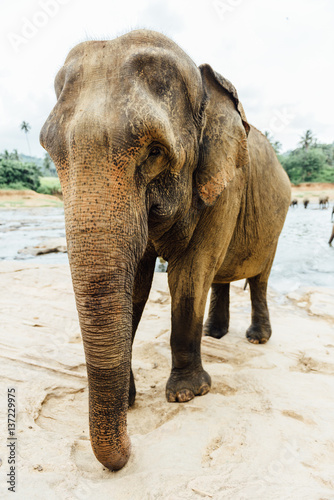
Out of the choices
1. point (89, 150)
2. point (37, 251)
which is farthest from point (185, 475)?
point (37, 251)

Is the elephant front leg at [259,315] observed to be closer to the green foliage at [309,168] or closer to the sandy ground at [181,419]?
the sandy ground at [181,419]

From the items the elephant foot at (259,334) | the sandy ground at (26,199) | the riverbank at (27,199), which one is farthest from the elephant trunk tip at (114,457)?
the sandy ground at (26,199)

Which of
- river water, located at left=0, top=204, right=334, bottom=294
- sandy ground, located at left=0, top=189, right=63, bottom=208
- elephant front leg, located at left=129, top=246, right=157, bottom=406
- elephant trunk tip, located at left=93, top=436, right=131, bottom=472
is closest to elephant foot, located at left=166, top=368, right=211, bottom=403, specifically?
elephant front leg, located at left=129, top=246, right=157, bottom=406

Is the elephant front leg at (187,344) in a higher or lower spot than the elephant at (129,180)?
lower

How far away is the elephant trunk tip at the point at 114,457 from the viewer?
1842mm

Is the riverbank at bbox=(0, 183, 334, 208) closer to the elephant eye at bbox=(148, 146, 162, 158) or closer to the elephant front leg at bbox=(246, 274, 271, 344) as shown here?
the elephant front leg at bbox=(246, 274, 271, 344)

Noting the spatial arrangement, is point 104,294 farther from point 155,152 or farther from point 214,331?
point 214,331

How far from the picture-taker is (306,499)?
68.4 inches

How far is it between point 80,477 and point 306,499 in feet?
3.52

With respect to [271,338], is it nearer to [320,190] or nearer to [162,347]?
[162,347]

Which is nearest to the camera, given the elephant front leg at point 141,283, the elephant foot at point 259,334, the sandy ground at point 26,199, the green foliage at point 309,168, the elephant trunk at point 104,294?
the elephant trunk at point 104,294

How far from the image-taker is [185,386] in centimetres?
288

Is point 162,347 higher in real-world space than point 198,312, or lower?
lower

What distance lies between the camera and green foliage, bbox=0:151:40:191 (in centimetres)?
4084
